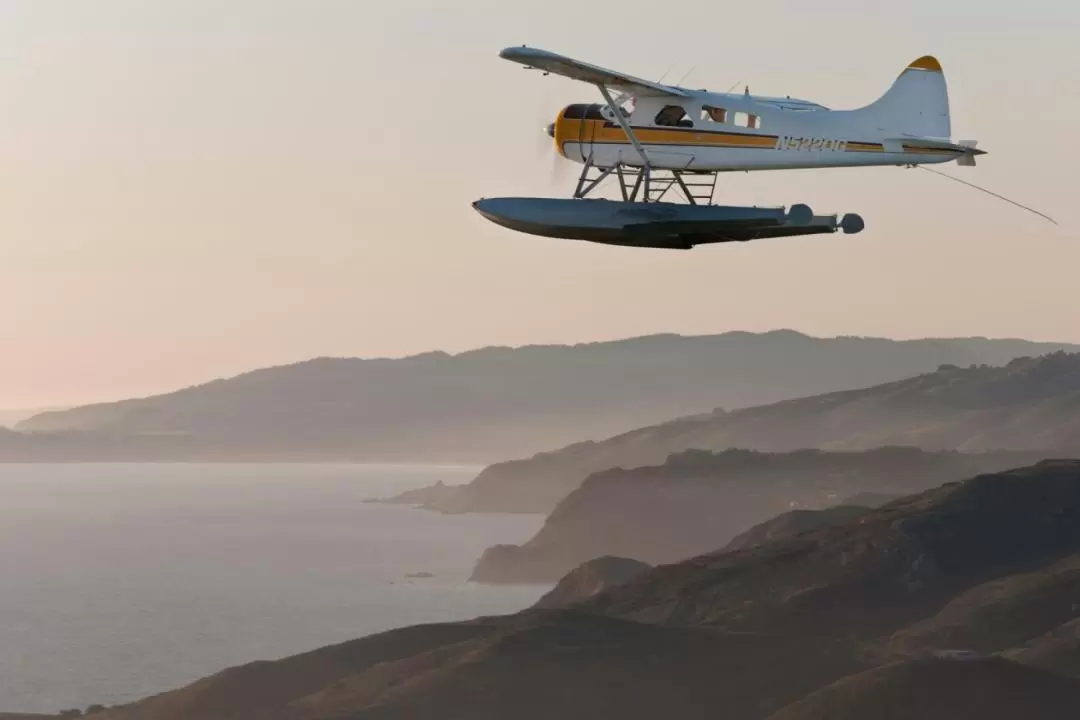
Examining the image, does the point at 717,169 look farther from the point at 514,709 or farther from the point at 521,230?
the point at 514,709

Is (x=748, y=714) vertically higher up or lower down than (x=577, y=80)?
lower down

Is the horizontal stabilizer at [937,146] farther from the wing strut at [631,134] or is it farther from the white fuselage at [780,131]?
the wing strut at [631,134]

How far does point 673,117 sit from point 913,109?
8.33 meters

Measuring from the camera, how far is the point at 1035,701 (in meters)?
113

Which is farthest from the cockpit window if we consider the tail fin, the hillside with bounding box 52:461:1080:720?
the hillside with bounding box 52:461:1080:720

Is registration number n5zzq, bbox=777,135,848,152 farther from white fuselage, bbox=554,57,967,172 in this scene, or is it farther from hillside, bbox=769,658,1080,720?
hillside, bbox=769,658,1080,720

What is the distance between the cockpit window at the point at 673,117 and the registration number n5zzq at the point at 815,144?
3655mm

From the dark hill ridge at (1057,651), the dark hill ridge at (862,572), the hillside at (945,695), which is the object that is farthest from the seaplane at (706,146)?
the dark hill ridge at (862,572)

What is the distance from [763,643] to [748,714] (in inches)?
626

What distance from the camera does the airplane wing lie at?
56250 mm

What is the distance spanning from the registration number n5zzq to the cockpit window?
3.65 metres

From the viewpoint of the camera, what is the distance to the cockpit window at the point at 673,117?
5962cm

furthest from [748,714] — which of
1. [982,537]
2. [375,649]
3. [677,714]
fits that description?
[982,537]

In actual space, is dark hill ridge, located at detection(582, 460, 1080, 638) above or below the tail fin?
below
